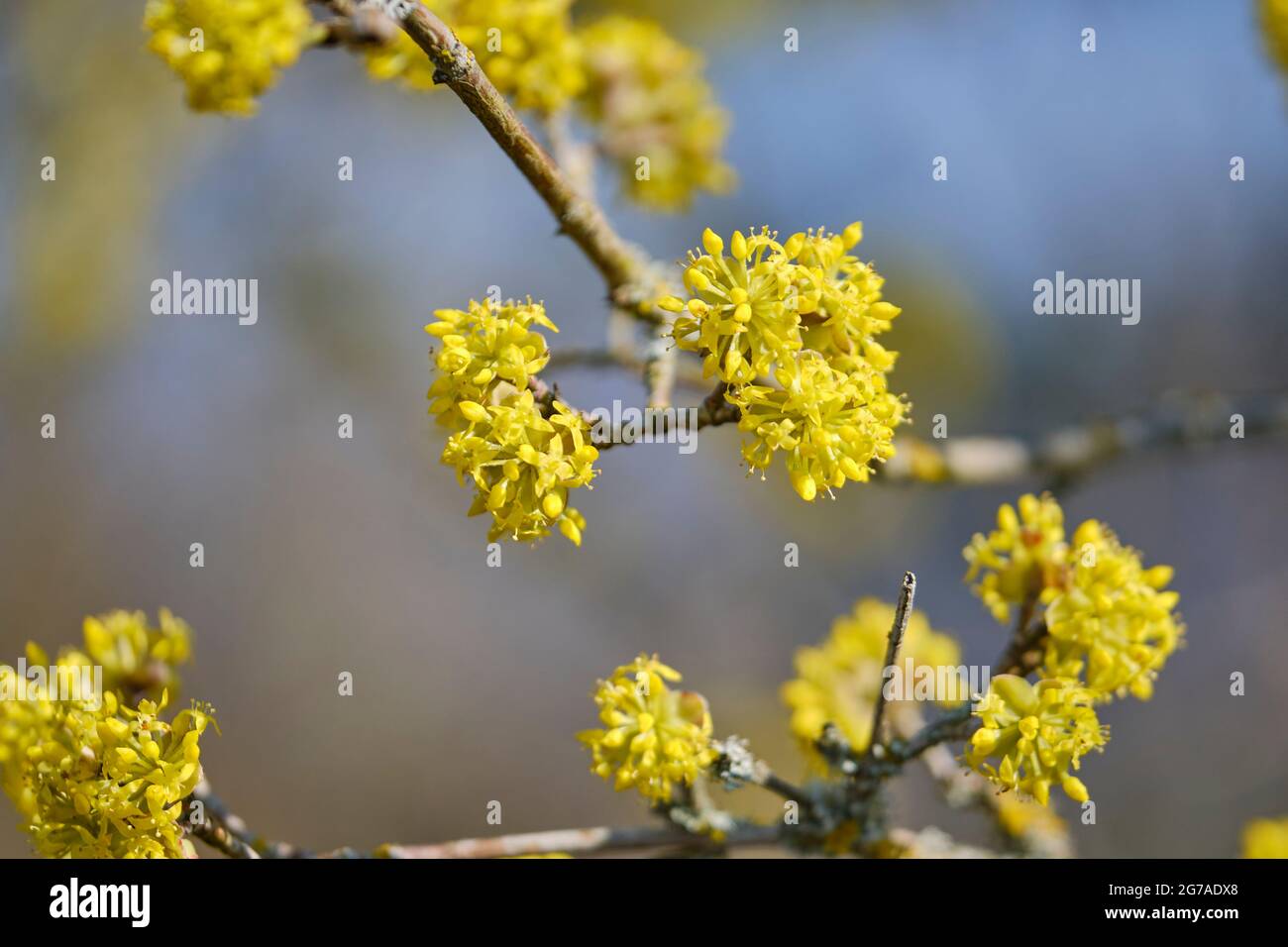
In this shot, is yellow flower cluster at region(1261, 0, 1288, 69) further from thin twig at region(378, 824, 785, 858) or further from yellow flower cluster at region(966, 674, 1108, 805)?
thin twig at region(378, 824, 785, 858)

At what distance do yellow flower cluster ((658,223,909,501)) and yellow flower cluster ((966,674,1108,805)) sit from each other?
530mm

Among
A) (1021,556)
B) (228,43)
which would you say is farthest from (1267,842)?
(228,43)

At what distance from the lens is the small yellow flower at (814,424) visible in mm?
1646

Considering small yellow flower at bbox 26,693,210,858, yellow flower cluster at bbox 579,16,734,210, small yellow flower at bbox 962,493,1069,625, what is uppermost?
yellow flower cluster at bbox 579,16,734,210

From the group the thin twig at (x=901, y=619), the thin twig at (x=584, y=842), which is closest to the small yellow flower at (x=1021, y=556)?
the thin twig at (x=901, y=619)

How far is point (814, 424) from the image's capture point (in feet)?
5.39

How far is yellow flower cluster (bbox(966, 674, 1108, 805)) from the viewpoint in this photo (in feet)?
6.01

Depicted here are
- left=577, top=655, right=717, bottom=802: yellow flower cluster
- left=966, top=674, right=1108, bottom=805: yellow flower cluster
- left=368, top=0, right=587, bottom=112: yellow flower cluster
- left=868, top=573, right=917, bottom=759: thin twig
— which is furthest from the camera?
left=368, top=0, right=587, bottom=112: yellow flower cluster

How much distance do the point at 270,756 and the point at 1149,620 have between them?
6.03 metres

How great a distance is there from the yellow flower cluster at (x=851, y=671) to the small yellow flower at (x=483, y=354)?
1.25m

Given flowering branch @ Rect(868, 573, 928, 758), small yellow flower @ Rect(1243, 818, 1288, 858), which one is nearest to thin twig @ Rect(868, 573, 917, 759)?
flowering branch @ Rect(868, 573, 928, 758)

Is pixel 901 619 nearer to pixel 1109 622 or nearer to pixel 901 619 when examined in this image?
pixel 901 619

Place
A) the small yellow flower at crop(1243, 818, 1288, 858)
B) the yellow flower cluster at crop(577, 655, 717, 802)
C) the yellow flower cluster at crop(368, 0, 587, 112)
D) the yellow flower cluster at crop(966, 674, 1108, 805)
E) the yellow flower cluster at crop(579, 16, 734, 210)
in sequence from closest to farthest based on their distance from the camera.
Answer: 1. the yellow flower cluster at crop(966, 674, 1108, 805)
2. the yellow flower cluster at crop(577, 655, 717, 802)
3. the yellow flower cluster at crop(368, 0, 587, 112)
4. the small yellow flower at crop(1243, 818, 1288, 858)
5. the yellow flower cluster at crop(579, 16, 734, 210)

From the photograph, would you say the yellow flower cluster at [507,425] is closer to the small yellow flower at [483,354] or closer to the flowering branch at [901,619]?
the small yellow flower at [483,354]
